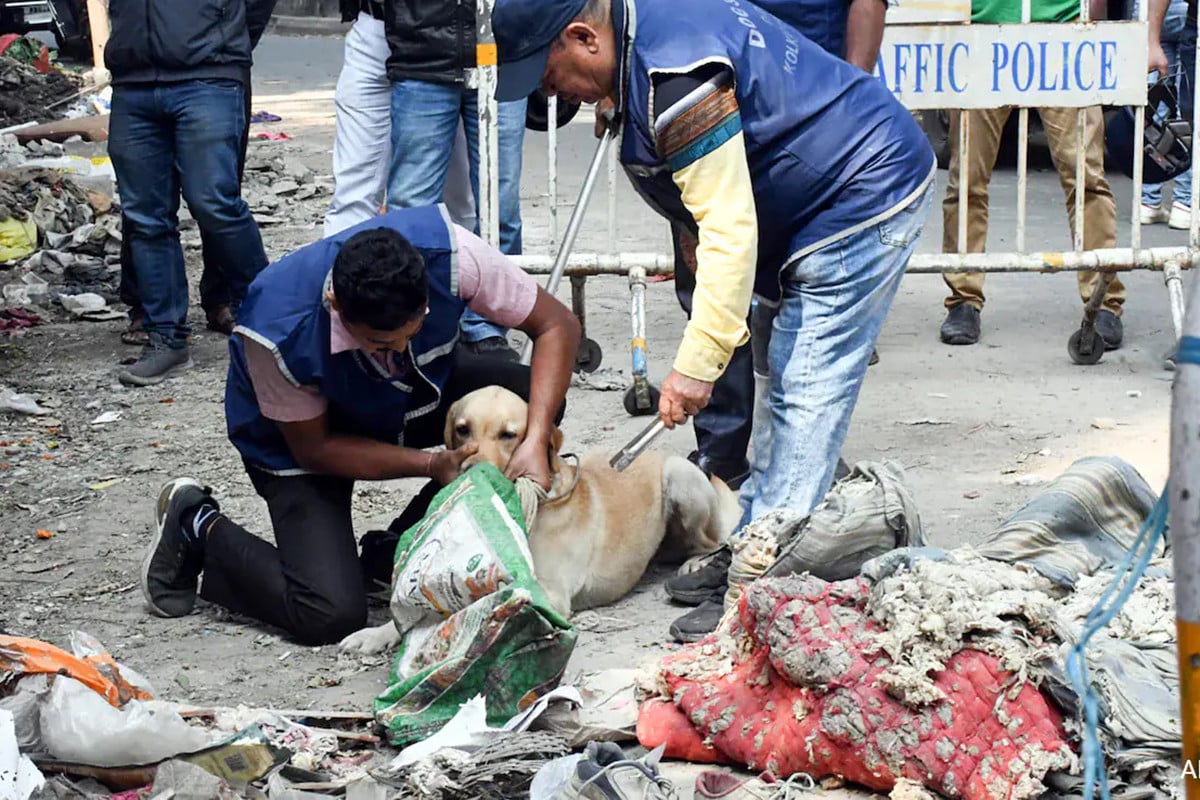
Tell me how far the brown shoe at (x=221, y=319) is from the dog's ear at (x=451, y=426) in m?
3.51

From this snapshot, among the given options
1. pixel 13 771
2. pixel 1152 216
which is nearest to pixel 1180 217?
pixel 1152 216

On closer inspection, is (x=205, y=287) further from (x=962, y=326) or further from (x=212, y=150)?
(x=962, y=326)

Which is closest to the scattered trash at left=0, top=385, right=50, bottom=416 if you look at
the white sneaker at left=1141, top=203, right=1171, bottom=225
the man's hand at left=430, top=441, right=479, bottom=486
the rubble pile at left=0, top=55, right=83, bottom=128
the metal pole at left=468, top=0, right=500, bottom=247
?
the metal pole at left=468, top=0, right=500, bottom=247

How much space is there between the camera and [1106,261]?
6.24 m

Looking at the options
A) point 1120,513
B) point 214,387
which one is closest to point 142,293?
point 214,387

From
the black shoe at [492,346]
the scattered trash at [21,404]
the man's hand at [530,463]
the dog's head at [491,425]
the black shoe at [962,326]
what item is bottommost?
the scattered trash at [21,404]

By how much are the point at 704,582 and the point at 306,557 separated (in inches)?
44.9

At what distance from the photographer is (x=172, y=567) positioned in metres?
4.48

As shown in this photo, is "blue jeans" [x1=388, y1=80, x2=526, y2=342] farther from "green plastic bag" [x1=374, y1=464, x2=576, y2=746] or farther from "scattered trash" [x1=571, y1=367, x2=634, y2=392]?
"green plastic bag" [x1=374, y1=464, x2=576, y2=746]

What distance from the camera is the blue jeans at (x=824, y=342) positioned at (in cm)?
407

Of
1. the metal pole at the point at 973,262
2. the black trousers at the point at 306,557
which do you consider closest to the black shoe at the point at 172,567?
the black trousers at the point at 306,557

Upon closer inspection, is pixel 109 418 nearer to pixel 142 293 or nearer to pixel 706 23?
pixel 142 293

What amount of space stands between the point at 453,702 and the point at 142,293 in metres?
3.96

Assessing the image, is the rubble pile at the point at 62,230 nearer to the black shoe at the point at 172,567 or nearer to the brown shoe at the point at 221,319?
the brown shoe at the point at 221,319
